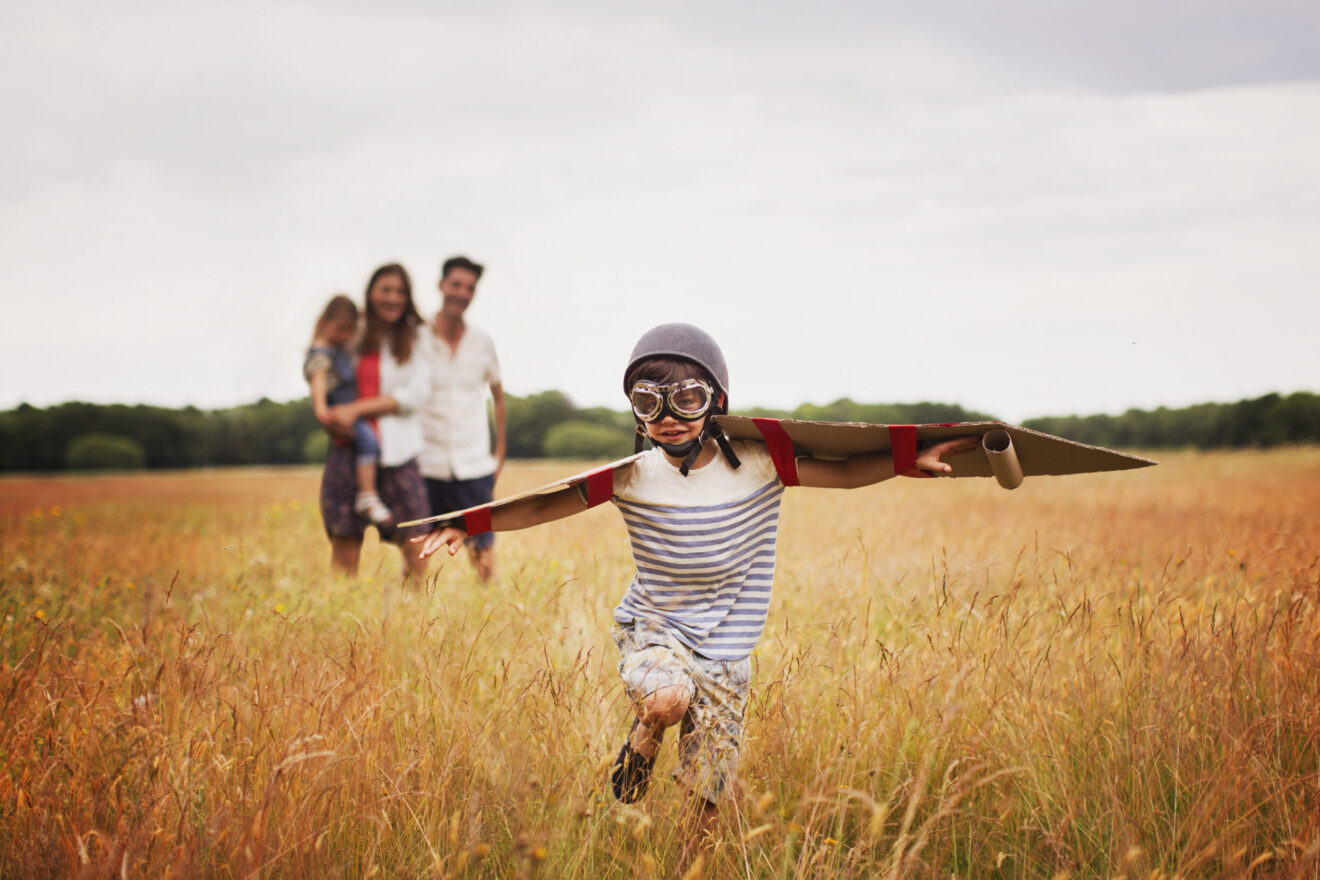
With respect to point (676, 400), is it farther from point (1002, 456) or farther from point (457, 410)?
point (457, 410)

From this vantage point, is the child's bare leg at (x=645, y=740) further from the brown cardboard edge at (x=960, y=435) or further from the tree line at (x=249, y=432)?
the tree line at (x=249, y=432)

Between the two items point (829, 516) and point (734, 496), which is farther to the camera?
point (829, 516)

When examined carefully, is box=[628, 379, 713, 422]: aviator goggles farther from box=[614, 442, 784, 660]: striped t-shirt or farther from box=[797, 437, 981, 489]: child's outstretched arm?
Result: box=[797, 437, 981, 489]: child's outstretched arm

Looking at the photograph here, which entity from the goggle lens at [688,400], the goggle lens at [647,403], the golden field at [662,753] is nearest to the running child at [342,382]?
the golden field at [662,753]

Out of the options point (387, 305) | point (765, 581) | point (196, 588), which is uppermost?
point (387, 305)

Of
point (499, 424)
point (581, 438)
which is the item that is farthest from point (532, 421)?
point (499, 424)

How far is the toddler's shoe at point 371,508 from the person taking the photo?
571 centimetres

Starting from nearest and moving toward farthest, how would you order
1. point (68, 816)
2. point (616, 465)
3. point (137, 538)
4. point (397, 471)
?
1. point (68, 816)
2. point (616, 465)
3. point (397, 471)
4. point (137, 538)

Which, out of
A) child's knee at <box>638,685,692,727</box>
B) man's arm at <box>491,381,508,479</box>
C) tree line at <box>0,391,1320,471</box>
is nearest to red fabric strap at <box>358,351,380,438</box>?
man's arm at <box>491,381,508,479</box>

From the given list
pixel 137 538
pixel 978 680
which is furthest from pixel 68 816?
pixel 137 538

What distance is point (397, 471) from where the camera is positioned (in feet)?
19.3

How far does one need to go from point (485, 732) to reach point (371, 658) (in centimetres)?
71

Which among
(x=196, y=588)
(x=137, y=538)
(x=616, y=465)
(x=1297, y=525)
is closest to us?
(x=616, y=465)

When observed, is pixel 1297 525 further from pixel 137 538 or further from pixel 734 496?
pixel 137 538
